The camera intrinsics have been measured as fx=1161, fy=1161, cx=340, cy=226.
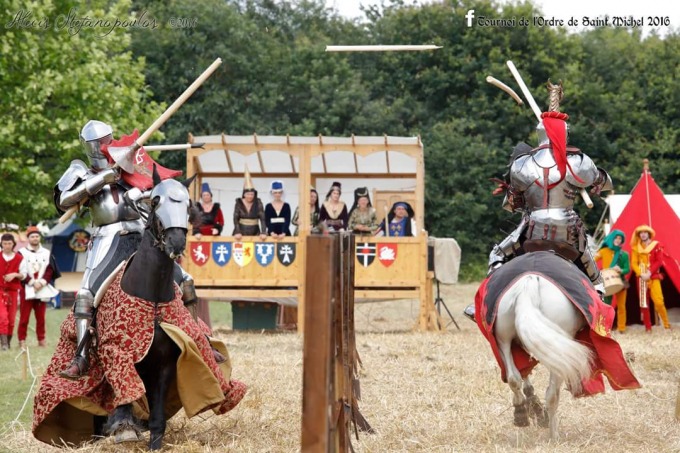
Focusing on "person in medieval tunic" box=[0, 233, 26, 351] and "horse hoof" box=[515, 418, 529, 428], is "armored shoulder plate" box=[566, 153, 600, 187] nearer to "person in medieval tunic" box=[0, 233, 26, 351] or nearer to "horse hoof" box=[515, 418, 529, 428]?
"horse hoof" box=[515, 418, 529, 428]

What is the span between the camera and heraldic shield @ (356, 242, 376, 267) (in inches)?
650

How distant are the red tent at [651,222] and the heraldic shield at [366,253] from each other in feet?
13.5

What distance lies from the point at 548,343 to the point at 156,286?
2438 mm

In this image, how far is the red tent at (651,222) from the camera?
705 inches

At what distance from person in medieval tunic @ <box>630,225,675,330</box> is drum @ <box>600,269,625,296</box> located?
384 mm

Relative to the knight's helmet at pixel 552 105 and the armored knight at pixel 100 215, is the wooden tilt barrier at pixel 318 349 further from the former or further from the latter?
the knight's helmet at pixel 552 105

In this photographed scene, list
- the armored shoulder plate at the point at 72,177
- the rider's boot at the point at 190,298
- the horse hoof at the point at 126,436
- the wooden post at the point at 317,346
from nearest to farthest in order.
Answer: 1. the wooden post at the point at 317,346
2. the horse hoof at the point at 126,436
3. the armored shoulder plate at the point at 72,177
4. the rider's boot at the point at 190,298

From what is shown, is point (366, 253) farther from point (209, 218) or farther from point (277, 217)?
point (209, 218)

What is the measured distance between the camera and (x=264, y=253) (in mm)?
16500

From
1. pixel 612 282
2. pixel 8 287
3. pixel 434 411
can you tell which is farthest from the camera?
pixel 612 282

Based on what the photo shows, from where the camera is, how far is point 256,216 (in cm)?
1681

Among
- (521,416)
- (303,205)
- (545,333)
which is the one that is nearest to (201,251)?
(303,205)

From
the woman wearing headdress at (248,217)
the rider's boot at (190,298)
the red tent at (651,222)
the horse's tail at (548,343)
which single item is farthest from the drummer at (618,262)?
the rider's boot at (190,298)

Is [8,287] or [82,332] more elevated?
[82,332]
